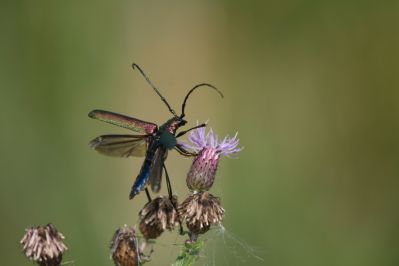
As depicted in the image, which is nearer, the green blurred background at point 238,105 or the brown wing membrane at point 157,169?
the brown wing membrane at point 157,169

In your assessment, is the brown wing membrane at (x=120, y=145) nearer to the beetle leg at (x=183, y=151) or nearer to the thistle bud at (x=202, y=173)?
the beetle leg at (x=183, y=151)

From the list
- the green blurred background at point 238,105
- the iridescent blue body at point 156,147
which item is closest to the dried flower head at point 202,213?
the iridescent blue body at point 156,147

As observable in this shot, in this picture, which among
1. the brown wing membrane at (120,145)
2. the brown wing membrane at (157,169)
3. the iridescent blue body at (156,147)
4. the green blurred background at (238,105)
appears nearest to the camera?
the brown wing membrane at (157,169)

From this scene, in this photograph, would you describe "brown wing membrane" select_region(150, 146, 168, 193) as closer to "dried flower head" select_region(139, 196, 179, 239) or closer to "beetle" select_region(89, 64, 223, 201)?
"beetle" select_region(89, 64, 223, 201)

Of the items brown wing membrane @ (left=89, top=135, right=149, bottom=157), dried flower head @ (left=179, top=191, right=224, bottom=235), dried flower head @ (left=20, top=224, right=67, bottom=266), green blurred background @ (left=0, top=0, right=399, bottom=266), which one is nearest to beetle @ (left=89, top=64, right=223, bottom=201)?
brown wing membrane @ (left=89, top=135, right=149, bottom=157)

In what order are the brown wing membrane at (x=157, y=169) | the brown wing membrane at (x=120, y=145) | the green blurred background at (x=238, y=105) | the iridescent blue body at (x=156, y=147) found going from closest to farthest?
the brown wing membrane at (x=157, y=169) < the iridescent blue body at (x=156, y=147) < the brown wing membrane at (x=120, y=145) < the green blurred background at (x=238, y=105)

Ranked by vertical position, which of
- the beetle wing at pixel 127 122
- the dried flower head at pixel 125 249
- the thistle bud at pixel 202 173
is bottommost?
the dried flower head at pixel 125 249
